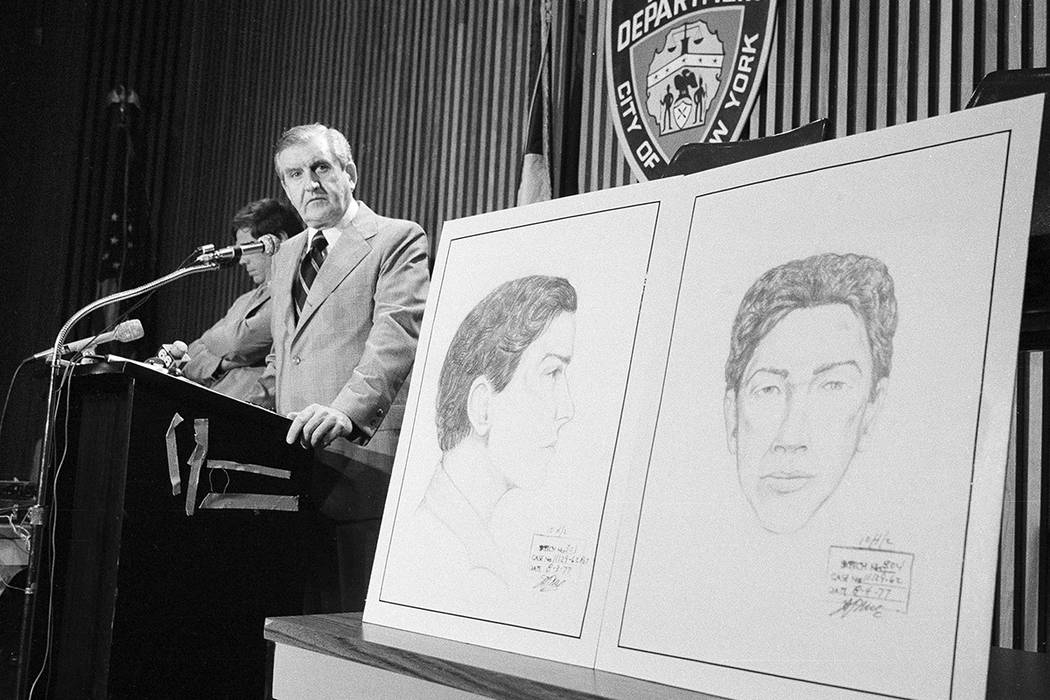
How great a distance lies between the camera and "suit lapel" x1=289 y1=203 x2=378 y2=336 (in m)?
2.88

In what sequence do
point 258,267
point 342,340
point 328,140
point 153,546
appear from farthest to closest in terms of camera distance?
point 258,267 → point 328,140 → point 342,340 → point 153,546

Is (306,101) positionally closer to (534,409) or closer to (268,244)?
(268,244)

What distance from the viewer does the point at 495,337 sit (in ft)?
3.86

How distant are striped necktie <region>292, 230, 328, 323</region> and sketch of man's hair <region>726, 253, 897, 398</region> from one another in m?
2.25

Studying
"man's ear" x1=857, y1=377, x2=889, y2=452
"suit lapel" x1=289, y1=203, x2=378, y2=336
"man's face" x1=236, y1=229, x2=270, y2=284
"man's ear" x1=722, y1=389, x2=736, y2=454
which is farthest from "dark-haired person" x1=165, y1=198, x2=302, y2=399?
"man's ear" x1=857, y1=377, x2=889, y2=452

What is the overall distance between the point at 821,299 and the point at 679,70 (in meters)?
2.14

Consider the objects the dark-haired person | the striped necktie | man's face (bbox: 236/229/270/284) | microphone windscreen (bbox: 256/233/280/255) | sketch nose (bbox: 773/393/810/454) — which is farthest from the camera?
man's face (bbox: 236/229/270/284)

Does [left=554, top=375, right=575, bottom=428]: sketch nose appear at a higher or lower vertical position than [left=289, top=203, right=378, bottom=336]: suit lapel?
lower

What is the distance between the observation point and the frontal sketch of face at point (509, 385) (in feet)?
3.51

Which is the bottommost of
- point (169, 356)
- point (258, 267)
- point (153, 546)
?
point (153, 546)

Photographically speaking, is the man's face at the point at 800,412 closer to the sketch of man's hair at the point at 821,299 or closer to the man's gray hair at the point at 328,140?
the sketch of man's hair at the point at 821,299

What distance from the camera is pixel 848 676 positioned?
738 mm

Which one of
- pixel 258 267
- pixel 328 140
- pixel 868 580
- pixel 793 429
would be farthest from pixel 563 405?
pixel 258 267
